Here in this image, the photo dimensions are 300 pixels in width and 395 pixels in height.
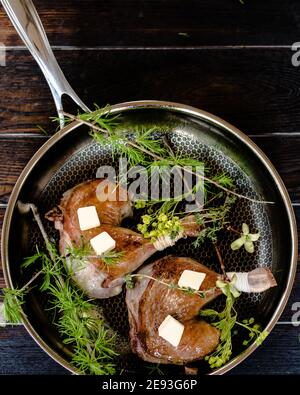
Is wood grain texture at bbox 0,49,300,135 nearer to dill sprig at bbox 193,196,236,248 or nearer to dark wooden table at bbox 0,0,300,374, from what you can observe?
dark wooden table at bbox 0,0,300,374

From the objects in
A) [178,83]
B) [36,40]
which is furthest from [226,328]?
[36,40]

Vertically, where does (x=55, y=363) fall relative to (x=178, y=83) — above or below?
below

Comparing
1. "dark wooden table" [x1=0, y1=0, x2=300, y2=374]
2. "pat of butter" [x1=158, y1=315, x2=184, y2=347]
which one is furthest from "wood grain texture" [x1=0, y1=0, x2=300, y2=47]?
"pat of butter" [x1=158, y1=315, x2=184, y2=347]

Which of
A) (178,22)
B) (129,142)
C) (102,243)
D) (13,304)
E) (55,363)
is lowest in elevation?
(55,363)

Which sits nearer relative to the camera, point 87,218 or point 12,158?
point 87,218

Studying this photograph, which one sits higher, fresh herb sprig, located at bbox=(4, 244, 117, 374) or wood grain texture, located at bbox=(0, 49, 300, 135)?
wood grain texture, located at bbox=(0, 49, 300, 135)

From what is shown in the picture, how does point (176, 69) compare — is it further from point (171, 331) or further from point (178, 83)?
point (171, 331)
